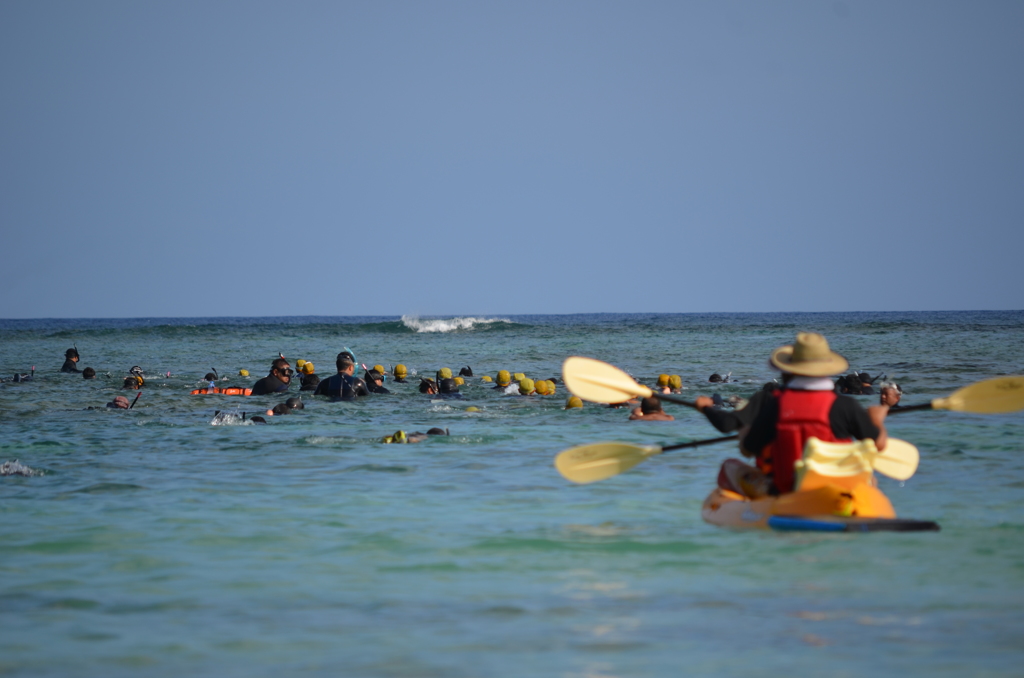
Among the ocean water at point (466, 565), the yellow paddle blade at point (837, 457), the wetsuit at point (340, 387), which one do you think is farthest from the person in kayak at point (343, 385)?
the yellow paddle blade at point (837, 457)

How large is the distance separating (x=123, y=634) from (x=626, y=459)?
5.09 metres

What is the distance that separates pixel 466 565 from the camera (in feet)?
24.9

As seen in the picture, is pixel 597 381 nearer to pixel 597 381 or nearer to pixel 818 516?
pixel 597 381

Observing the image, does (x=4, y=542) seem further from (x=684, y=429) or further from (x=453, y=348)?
(x=453, y=348)

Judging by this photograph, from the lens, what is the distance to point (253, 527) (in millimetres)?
8914

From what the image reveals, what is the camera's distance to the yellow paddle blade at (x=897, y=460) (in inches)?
356

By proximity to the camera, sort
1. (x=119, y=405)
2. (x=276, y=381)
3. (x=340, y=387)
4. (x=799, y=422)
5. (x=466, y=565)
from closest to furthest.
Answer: (x=466, y=565) < (x=799, y=422) < (x=119, y=405) < (x=340, y=387) < (x=276, y=381)

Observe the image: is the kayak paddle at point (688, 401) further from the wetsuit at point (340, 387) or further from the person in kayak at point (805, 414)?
the wetsuit at point (340, 387)

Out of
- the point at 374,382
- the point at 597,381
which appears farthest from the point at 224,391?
the point at 597,381

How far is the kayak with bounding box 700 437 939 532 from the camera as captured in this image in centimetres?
779

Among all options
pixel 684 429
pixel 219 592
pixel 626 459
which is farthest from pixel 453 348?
pixel 219 592

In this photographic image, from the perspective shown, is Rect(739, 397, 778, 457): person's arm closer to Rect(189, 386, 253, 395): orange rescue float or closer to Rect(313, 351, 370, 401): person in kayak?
Rect(313, 351, 370, 401): person in kayak

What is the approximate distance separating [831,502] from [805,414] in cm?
68

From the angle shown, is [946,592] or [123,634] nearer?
[123,634]
